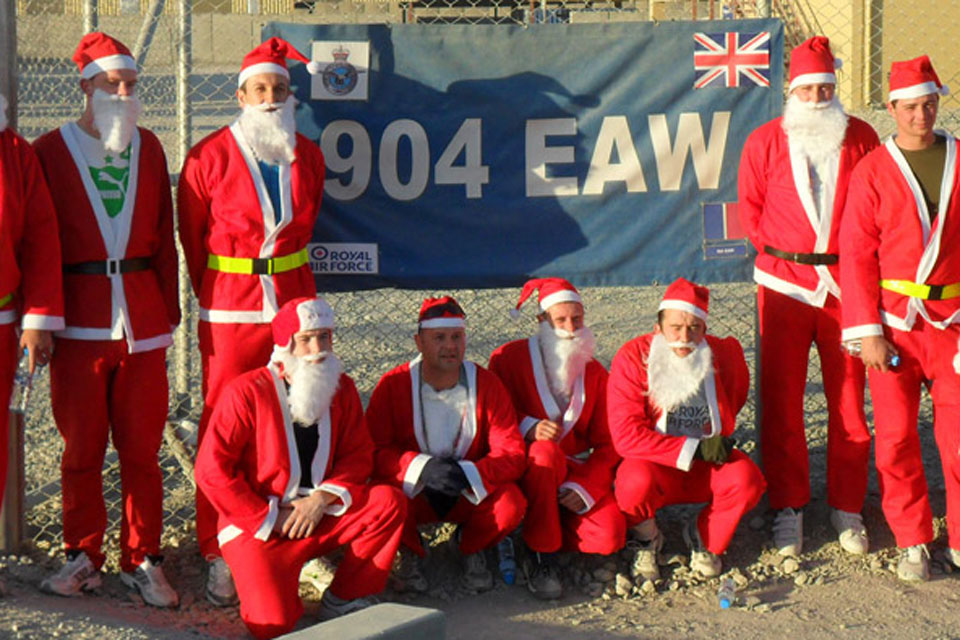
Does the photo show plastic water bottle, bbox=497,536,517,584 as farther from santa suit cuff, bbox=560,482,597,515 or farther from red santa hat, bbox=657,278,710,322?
red santa hat, bbox=657,278,710,322

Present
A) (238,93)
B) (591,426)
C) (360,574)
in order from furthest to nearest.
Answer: (591,426)
(238,93)
(360,574)

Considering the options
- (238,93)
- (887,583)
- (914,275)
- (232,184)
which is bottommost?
(887,583)

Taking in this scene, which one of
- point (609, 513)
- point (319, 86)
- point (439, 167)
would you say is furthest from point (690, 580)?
point (319, 86)

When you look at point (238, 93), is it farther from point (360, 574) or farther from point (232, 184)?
point (360, 574)

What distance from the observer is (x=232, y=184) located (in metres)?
5.67

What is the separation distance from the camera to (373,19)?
18031 mm

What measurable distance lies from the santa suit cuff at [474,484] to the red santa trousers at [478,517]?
2.7 inches

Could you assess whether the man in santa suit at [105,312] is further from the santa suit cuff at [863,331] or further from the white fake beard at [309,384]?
the santa suit cuff at [863,331]

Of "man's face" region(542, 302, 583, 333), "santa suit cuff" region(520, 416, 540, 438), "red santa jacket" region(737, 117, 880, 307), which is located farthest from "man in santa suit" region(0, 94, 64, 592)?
"red santa jacket" region(737, 117, 880, 307)

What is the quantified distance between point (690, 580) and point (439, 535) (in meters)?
1.16

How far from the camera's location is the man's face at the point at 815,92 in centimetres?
598

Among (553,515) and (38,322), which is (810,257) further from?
(38,322)

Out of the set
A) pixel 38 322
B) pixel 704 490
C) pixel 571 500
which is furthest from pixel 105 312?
pixel 704 490

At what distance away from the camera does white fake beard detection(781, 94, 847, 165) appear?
5977mm
